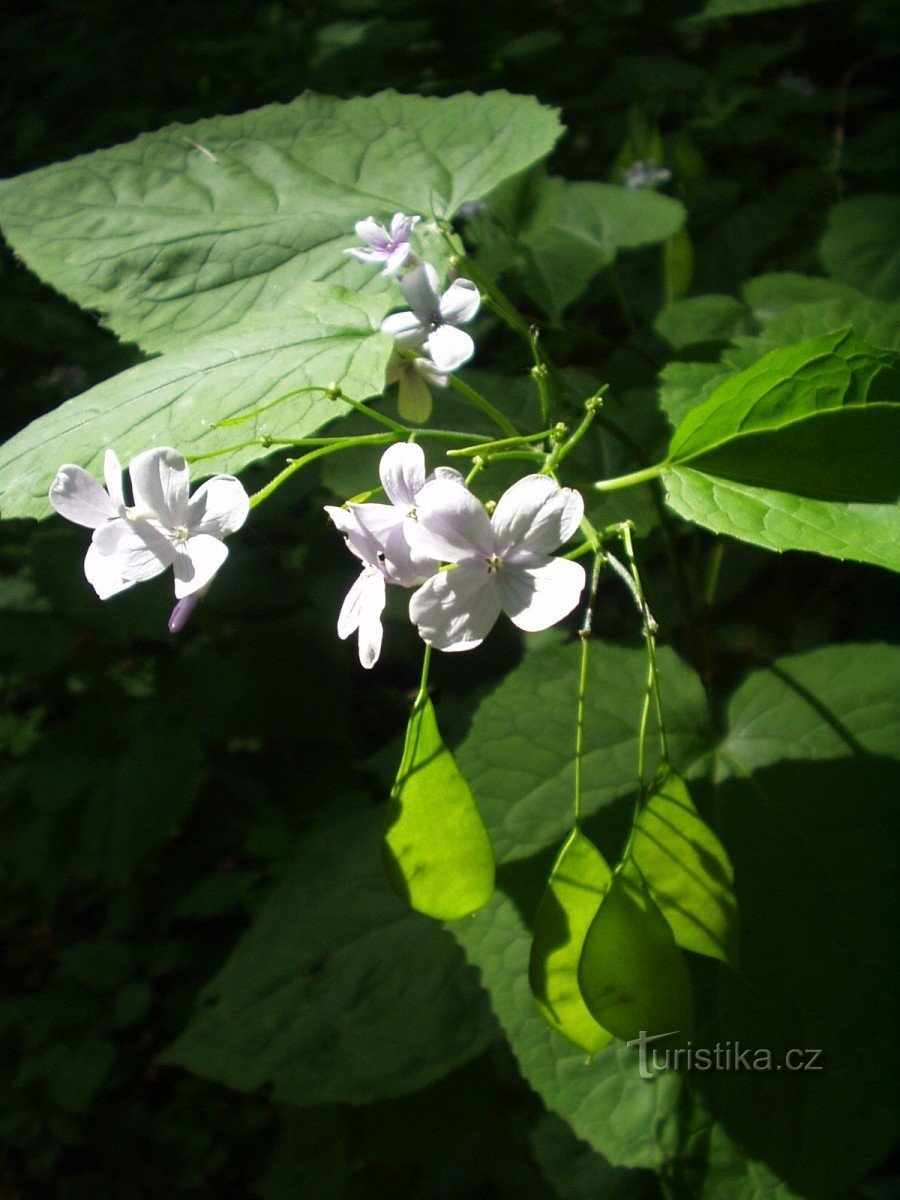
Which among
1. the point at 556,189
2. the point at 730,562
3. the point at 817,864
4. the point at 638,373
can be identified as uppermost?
the point at 556,189

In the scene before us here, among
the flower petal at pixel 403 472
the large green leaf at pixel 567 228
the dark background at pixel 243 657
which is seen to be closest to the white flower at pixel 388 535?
the flower petal at pixel 403 472

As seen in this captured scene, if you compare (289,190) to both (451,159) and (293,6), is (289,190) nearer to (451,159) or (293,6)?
(451,159)

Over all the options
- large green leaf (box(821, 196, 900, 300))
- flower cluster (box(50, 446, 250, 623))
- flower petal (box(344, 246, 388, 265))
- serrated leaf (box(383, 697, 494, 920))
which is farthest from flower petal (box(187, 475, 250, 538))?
large green leaf (box(821, 196, 900, 300))

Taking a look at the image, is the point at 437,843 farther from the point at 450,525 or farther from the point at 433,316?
the point at 433,316

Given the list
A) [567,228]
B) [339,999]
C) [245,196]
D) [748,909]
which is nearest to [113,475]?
[245,196]

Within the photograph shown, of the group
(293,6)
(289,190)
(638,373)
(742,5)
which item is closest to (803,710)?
(638,373)

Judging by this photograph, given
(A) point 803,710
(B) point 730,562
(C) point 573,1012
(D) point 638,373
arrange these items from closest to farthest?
(C) point 573,1012, (A) point 803,710, (D) point 638,373, (B) point 730,562
